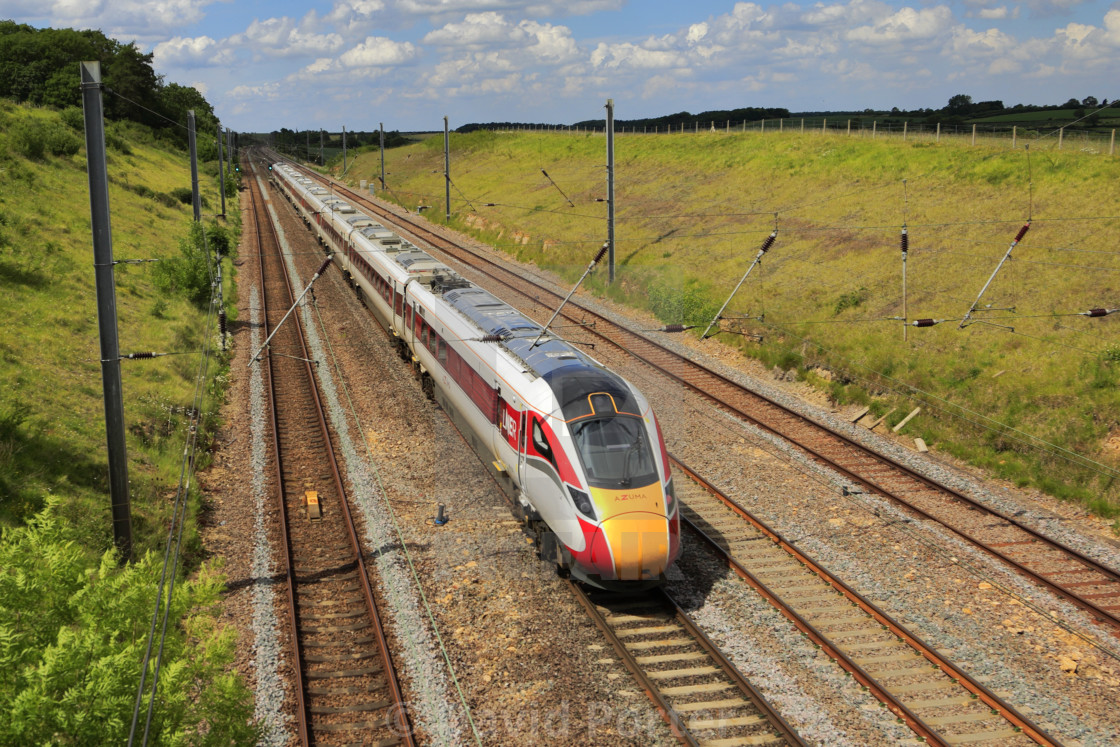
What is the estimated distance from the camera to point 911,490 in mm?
17062

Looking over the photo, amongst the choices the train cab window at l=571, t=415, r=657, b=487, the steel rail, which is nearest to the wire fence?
the train cab window at l=571, t=415, r=657, b=487

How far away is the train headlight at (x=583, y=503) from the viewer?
467 inches

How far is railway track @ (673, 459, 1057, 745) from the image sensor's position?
9.89m

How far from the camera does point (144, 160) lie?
67250 millimetres

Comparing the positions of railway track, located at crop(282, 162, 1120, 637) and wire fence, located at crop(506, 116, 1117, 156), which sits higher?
wire fence, located at crop(506, 116, 1117, 156)

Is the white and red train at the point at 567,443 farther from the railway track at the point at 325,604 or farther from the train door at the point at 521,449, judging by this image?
the railway track at the point at 325,604

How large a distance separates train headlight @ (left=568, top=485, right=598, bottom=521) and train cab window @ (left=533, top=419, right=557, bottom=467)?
30.3 inches

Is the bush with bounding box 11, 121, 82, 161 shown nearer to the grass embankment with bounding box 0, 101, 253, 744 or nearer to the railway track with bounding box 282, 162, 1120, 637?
the grass embankment with bounding box 0, 101, 253, 744

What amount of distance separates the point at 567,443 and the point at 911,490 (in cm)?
874

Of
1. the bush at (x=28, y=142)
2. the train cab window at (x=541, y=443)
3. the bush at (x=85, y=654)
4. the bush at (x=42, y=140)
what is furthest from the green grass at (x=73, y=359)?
the train cab window at (x=541, y=443)

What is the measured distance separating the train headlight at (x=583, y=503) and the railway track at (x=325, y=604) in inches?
133

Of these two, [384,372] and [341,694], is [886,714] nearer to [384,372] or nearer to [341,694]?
[341,694]

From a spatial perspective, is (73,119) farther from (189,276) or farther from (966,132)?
(966,132)

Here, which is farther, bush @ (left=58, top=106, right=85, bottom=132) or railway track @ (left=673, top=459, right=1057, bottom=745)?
bush @ (left=58, top=106, right=85, bottom=132)
